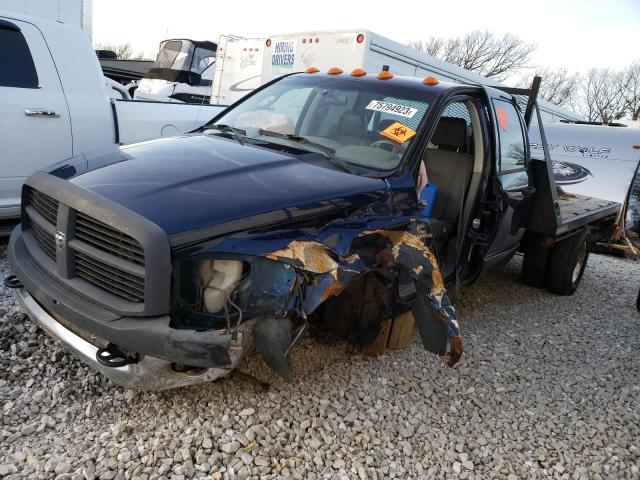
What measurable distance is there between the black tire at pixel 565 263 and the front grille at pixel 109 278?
466cm

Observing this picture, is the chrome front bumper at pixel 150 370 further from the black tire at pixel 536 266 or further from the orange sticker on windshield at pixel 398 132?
the black tire at pixel 536 266

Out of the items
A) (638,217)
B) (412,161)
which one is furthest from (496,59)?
(412,161)

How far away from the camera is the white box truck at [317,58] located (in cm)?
830

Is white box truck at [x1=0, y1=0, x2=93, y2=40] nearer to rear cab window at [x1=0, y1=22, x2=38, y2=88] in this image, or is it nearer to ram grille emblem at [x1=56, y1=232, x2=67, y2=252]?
rear cab window at [x1=0, y1=22, x2=38, y2=88]

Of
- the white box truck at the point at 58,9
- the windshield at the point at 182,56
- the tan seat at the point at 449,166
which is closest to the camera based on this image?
the tan seat at the point at 449,166

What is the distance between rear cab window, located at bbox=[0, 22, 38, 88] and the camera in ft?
14.1

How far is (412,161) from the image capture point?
3.15 meters

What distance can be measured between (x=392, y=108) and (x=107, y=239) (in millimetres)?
2026

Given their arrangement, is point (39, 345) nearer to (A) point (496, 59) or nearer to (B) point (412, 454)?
(B) point (412, 454)

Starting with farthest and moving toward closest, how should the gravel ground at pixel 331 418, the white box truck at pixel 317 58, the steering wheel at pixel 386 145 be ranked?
1. the white box truck at pixel 317 58
2. the steering wheel at pixel 386 145
3. the gravel ground at pixel 331 418

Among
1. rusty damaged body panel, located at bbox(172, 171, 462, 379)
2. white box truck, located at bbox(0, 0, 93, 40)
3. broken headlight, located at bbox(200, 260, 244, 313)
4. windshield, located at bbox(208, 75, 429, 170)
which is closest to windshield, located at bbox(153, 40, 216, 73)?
white box truck, located at bbox(0, 0, 93, 40)

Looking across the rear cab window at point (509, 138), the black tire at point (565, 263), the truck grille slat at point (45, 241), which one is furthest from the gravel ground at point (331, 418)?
the black tire at point (565, 263)

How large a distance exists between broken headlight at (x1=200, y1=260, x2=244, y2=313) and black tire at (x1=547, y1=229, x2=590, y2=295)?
4345mm

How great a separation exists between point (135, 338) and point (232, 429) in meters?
0.73
